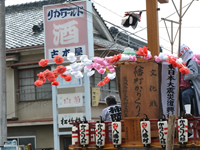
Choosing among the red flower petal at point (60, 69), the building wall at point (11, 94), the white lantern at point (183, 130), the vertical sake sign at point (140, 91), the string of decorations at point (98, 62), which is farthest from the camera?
the building wall at point (11, 94)

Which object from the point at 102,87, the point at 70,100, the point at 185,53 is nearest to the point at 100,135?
the point at 185,53

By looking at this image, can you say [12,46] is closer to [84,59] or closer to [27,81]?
[27,81]

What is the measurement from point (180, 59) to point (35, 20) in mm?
15595

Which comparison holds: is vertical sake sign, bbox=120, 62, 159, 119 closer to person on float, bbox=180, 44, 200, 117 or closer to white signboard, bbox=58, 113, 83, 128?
person on float, bbox=180, 44, 200, 117

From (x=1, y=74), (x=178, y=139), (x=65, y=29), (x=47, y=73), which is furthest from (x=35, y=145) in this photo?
(x=178, y=139)

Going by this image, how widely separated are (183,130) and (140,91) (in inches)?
64.4

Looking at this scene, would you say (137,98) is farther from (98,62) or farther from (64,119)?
(64,119)

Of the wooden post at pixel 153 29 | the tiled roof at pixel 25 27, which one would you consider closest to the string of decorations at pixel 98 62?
the wooden post at pixel 153 29

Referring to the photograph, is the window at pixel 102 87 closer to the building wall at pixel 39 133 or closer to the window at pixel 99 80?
the window at pixel 99 80

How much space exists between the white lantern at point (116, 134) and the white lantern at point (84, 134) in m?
0.74

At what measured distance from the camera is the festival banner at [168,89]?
34.8 feet

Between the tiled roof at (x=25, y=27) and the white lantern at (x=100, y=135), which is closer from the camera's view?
the white lantern at (x=100, y=135)

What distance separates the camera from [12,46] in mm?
21750

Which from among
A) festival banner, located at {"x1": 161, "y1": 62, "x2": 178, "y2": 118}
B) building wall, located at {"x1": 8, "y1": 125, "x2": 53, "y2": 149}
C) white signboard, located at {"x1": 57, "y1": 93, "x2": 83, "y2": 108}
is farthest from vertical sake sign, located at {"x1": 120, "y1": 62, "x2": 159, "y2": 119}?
building wall, located at {"x1": 8, "y1": 125, "x2": 53, "y2": 149}
